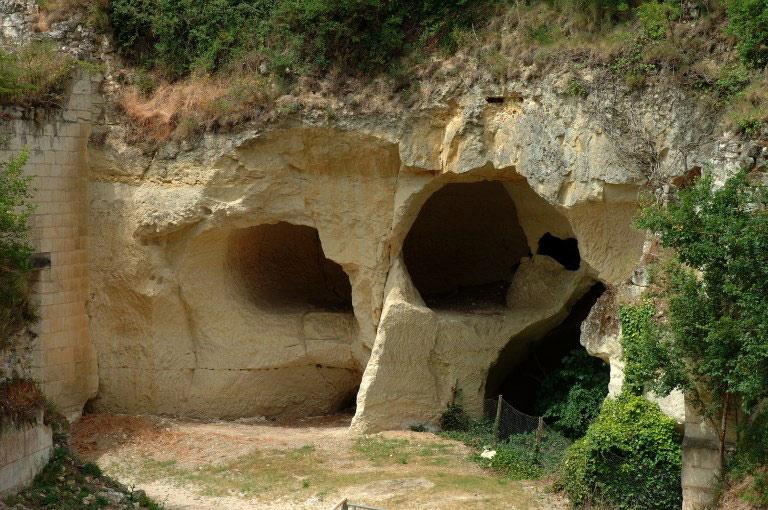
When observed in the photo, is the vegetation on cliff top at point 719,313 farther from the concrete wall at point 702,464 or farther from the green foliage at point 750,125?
the green foliage at point 750,125

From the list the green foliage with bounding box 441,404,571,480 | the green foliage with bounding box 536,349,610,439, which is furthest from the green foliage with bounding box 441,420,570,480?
the green foliage with bounding box 536,349,610,439

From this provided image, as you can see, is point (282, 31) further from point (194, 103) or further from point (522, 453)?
point (522, 453)

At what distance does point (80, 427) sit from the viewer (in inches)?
859

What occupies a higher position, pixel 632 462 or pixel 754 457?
pixel 754 457

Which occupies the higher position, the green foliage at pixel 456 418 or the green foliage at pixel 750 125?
the green foliage at pixel 750 125

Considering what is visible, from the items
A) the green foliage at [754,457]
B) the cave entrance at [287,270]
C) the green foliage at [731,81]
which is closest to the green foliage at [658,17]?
the green foliage at [731,81]

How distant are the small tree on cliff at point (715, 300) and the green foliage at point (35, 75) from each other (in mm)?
10701

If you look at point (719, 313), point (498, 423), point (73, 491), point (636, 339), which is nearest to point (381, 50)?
point (498, 423)

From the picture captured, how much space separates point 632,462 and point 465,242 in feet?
28.7

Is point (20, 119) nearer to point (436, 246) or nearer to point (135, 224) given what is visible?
point (135, 224)

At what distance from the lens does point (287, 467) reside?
20.0 m

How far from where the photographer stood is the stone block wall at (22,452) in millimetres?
15828

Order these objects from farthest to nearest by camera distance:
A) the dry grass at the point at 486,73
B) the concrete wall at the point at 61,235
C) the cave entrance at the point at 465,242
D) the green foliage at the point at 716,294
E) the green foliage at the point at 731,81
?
the cave entrance at the point at 465,242 < the concrete wall at the point at 61,235 < the dry grass at the point at 486,73 < the green foliage at the point at 731,81 < the green foliage at the point at 716,294

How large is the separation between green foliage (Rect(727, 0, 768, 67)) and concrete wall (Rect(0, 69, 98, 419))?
11537 millimetres
